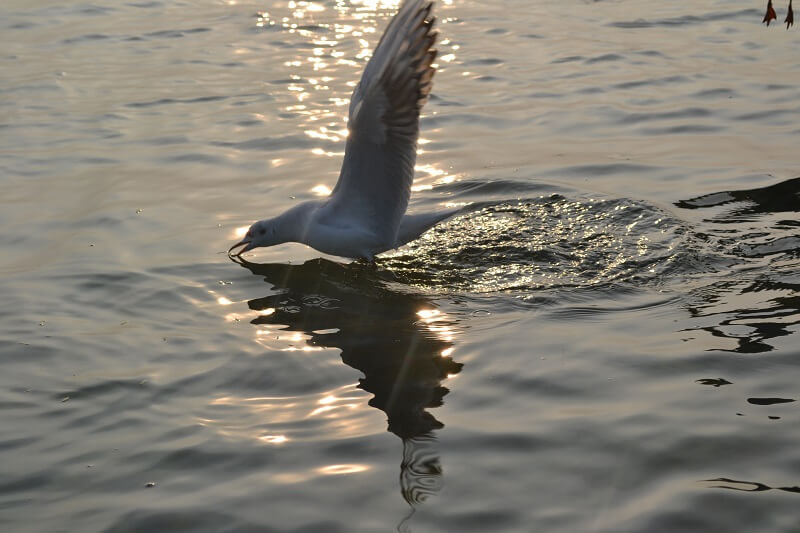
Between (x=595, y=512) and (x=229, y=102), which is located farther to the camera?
(x=229, y=102)

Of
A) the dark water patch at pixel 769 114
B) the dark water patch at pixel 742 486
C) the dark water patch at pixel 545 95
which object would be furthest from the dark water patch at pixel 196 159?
the dark water patch at pixel 742 486

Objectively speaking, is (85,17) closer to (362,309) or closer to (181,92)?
(181,92)

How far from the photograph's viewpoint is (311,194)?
9336 millimetres

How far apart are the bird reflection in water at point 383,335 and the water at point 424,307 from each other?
0.03m

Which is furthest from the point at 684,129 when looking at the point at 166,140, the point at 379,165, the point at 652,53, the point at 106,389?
the point at 106,389

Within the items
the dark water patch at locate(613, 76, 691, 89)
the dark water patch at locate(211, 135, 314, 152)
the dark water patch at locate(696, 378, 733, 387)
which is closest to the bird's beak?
the dark water patch at locate(211, 135, 314, 152)

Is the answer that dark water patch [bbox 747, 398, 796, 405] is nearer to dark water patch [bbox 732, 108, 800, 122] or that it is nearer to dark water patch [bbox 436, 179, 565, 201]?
dark water patch [bbox 436, 179, 565, 201]

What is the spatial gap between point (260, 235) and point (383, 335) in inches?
75.5

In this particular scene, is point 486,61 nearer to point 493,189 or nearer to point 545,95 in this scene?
point 545,95

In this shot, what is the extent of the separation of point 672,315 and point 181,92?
7.90 m

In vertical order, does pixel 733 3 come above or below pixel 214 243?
above

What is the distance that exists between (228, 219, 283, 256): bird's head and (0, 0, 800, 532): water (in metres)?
0.20

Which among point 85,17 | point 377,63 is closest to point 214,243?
point 377,63

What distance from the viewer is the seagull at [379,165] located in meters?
6.84
